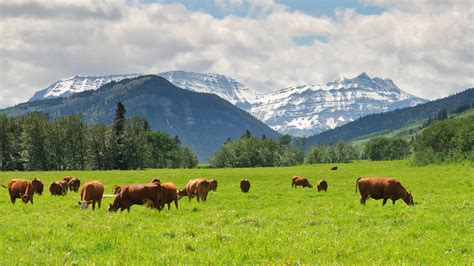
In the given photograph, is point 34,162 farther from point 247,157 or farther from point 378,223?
point 378,223

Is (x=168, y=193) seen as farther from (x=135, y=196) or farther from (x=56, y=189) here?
(x=56, y=189)

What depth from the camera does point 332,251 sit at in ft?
37.2

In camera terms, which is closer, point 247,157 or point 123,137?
point 123,137

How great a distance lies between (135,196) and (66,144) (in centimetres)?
11059

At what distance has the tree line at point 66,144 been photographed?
4587 inches

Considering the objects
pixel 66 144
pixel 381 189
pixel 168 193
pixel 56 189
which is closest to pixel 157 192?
pixel 168 193

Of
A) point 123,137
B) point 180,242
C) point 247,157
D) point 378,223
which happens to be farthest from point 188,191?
point 247,157

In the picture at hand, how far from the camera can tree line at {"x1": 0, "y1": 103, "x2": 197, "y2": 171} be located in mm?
116500

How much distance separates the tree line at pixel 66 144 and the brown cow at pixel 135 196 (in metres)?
103

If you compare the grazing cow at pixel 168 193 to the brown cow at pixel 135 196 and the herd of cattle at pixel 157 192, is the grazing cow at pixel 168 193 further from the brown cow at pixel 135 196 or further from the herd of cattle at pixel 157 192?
the brown cow at pixel 135 196

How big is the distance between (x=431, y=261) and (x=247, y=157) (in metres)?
167

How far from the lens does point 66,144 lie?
406ft

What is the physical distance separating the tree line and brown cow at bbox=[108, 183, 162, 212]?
103265mm

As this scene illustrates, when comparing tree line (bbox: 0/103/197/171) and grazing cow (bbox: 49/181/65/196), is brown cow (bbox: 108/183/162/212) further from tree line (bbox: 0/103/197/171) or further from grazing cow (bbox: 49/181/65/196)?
tree line (bbox: 0/103/197/171)
